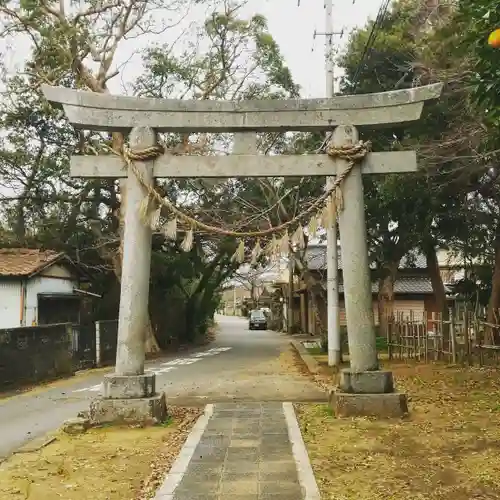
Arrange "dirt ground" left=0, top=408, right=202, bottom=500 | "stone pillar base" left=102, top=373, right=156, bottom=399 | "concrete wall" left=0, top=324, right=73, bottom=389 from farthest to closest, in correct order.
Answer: "concrete wall" left=0, top=324, right=73, bottom=389, "stone pillar base" left=102, top=373, right=156, bottom=399, "dirt ground" left=0, top=408, right=202, bottom=500

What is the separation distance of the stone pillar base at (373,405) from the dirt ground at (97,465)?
2321 mm

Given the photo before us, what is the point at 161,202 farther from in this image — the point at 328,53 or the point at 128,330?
the point at 328,53

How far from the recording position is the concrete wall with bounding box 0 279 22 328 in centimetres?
1908

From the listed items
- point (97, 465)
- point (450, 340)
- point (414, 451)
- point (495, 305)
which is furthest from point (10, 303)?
point (414, 451)

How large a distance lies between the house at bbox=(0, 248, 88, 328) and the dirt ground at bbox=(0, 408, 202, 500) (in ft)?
39.7

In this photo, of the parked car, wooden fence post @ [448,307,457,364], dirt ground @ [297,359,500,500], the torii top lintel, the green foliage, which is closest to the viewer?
dirt ground @ [297,359,500,500]

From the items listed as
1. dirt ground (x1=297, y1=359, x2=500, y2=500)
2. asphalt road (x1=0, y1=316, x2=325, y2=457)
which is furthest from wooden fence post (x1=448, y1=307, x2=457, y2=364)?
dirt ground (x1=297, y1=359, x2=500, y2=500)

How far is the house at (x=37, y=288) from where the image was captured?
755 inches

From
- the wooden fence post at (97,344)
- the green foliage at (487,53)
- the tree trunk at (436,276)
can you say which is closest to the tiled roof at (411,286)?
the tree trunk at (436,276)

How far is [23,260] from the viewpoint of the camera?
20.7 meters

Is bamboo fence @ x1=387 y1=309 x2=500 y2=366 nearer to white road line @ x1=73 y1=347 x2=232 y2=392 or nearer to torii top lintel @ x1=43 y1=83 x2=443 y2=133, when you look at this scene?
white road line @ x1=73 y1=347 x2=232 y2=392

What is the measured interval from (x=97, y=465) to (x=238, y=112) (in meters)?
5.30

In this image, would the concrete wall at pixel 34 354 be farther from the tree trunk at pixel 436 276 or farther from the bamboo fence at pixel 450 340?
the tree trunk at pixel 436 276

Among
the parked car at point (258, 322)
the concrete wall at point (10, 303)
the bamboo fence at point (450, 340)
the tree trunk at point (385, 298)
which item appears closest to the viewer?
the bamboo fence at point (450, 340)
